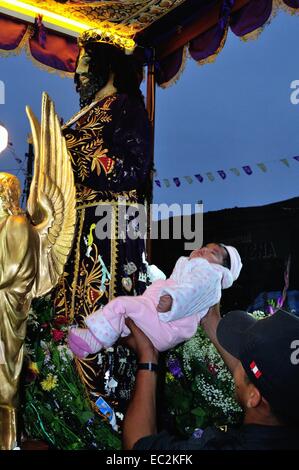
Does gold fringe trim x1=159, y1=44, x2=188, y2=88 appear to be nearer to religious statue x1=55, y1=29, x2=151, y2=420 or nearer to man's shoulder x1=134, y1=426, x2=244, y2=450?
religious statue x1=55, y1=29, x2=151, y2=420

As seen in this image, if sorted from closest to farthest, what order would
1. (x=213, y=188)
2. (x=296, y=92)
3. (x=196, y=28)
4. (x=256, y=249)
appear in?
1. (x=296, y=92)
2. (x=196, y=28)
3. (x=256, y=249)
4. (x=213, y=188)

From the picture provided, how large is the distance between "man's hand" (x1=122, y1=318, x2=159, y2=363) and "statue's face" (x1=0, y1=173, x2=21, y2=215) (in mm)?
752

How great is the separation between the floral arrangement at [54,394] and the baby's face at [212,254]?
0.69 metres

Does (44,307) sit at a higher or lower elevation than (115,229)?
lower

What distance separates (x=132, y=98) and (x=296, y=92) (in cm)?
120

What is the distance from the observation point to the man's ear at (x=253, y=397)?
3.37ft

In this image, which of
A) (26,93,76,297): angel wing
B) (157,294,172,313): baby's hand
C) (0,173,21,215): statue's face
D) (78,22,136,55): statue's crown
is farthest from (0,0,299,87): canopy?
(157,294,172,313): baby's hand

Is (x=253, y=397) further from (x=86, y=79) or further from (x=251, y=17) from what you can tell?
(x=251, y=17)

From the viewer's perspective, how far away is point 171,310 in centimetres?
169

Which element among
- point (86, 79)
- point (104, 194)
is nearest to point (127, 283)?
point (104, 194)

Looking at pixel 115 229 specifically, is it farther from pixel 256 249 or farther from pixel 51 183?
pixel 256 249

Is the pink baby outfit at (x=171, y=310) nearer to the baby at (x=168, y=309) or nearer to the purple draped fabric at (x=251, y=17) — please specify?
the baby at (x=168, y=309)

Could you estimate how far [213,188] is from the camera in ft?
19.2
